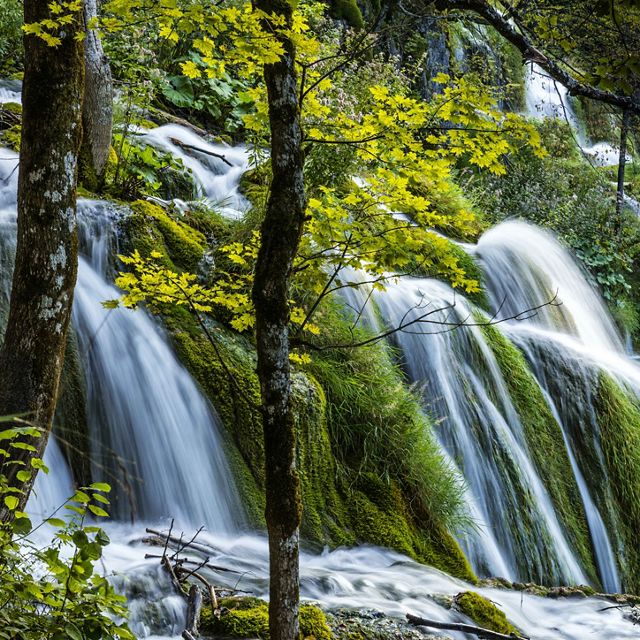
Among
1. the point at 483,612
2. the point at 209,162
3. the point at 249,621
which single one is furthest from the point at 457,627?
the point at 209,162

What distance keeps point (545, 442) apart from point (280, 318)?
5084 mm

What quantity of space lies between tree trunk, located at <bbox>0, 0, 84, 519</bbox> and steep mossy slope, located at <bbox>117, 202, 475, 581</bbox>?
1786 millimetres

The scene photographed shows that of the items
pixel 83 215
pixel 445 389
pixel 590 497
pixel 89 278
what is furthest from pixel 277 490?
pixel 590 497

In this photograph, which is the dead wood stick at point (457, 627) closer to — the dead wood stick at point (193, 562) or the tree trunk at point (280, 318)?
the dead wood stick at point (193, 562)

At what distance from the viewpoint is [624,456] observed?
754cm

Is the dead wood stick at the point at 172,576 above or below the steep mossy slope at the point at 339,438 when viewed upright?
below

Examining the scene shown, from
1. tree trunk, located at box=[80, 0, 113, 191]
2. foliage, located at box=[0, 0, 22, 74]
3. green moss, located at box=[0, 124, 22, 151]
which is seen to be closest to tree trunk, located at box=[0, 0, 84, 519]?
tree trunk, located at box=[80, 0, 113, 191]

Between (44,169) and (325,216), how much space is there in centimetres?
120

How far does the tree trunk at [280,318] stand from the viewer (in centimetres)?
276

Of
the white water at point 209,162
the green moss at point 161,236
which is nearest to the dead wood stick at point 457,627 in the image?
the green moss at point 161,236

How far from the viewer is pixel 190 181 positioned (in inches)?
328

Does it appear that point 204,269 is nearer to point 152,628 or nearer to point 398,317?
point 398,317

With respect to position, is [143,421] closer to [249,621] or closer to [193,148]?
[249,621]

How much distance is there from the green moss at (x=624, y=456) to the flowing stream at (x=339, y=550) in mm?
177
